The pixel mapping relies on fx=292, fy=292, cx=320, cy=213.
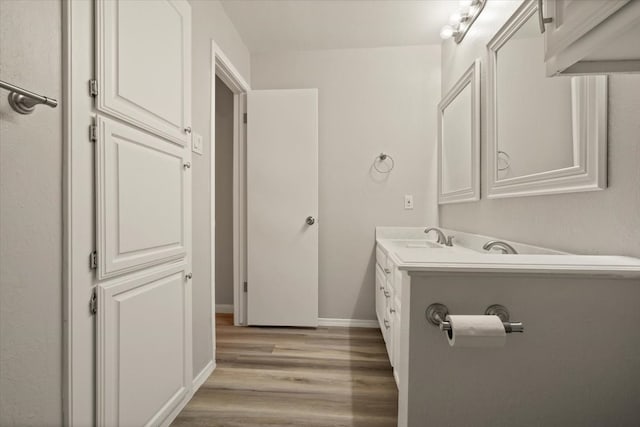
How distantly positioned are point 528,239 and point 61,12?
1850 mm

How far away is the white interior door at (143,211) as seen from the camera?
3.26 ft

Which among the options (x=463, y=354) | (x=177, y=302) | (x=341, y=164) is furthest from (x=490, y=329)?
(x=341, y=164)

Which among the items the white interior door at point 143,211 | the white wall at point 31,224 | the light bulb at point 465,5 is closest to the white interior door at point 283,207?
the white interior door at point 143,211

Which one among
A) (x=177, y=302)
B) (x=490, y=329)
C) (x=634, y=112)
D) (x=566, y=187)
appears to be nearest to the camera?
(x=490, y=329)

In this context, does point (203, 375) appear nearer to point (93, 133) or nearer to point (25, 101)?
point (93, 133)

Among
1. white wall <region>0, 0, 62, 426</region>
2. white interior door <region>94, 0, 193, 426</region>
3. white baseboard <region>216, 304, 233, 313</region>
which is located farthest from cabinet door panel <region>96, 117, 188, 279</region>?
white baseboard <region>216, 304, 233, 313</region>

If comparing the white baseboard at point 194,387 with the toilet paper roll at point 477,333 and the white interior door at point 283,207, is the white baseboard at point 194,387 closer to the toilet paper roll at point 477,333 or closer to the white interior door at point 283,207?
the white interior door at point 283,207

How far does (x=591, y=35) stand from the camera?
17.7 inches

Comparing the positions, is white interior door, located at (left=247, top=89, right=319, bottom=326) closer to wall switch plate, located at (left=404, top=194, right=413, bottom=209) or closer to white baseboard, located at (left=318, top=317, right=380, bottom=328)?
white baseboard, located at (left=318, top=317, right=380, bottom=328)

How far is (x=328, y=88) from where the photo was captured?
2631 mm

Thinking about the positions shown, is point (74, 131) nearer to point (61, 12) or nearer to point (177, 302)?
point (61, 12)

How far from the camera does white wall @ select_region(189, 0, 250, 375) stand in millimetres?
1669

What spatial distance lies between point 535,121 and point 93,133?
166 centimetres

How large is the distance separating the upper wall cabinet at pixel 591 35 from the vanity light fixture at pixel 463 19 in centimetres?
154
